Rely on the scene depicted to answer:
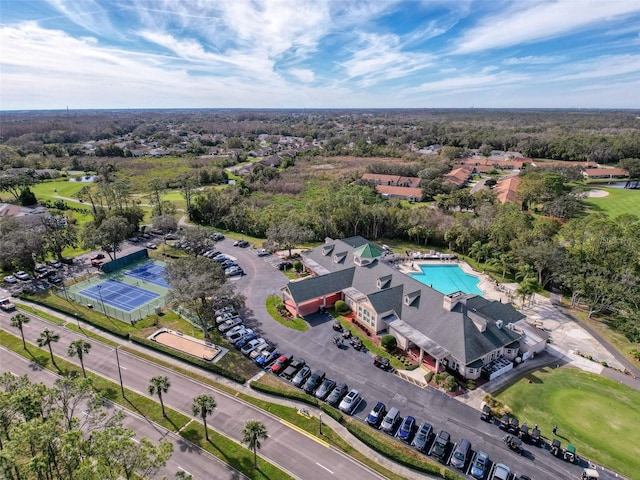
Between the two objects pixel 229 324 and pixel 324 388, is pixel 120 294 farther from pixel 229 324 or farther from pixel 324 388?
pixel 324 388

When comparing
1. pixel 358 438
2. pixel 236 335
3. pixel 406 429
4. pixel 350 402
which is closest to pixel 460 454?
pixel 406 429

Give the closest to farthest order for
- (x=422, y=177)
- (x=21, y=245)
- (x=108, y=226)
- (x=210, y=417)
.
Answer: (x=210, y=417)
(x=21, y=245)
(x=108, y=226)
(x=422, y=177)

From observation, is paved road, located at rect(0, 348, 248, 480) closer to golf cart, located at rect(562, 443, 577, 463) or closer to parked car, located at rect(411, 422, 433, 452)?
parked car, located at rect(411, 422, 433, 452)

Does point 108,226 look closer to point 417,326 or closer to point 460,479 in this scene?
point 417,326

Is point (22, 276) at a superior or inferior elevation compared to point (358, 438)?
superior

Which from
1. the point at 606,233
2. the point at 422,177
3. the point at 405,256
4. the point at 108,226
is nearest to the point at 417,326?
the point at 405,256

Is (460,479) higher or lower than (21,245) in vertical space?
lower

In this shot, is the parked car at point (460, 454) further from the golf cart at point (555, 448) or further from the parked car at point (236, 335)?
the parked car at point (236, 335)
